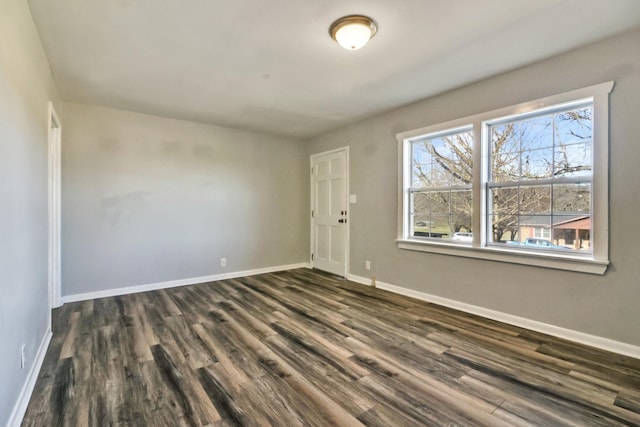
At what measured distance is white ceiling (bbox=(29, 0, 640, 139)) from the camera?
2.00 metres

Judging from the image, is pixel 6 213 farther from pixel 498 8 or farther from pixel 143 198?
pixel 498 8

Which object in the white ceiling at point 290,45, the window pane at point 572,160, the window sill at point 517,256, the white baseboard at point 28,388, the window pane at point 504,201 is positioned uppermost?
the white ceiling at point 290,45

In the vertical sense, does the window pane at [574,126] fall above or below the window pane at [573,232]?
above

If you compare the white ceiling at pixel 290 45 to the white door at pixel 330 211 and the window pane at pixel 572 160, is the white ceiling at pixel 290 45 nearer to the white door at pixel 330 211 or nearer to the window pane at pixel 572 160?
the window pane at pixel 572 160

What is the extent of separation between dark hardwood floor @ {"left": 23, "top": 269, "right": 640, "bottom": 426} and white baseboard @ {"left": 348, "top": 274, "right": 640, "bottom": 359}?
3.3 inches

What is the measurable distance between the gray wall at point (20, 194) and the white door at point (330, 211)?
3585mm

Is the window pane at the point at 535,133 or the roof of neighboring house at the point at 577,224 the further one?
the window pane at the point at 535,133

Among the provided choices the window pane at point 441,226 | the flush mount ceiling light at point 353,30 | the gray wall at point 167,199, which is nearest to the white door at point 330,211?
the gray wall at point 167,199

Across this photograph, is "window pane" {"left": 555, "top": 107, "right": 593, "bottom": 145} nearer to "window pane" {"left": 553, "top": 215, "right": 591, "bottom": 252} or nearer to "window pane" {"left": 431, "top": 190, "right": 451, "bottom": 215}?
"window pane" {"left": 553, "top": 215, "right": 591, "bottom": 252}

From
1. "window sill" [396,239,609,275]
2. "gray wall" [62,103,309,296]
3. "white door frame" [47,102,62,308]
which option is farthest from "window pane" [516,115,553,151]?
"white door frame" [47,102,62,308]

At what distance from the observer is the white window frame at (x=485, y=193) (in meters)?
2.41

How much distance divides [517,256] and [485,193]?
2.30ft

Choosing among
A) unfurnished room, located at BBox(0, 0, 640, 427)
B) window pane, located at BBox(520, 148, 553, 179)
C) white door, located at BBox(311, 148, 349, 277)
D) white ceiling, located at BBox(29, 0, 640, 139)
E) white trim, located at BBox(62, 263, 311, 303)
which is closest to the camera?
unfurnished room, located at BBox(0, 0, 640, 427)

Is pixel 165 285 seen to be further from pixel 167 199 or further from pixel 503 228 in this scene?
pixel 503 228
